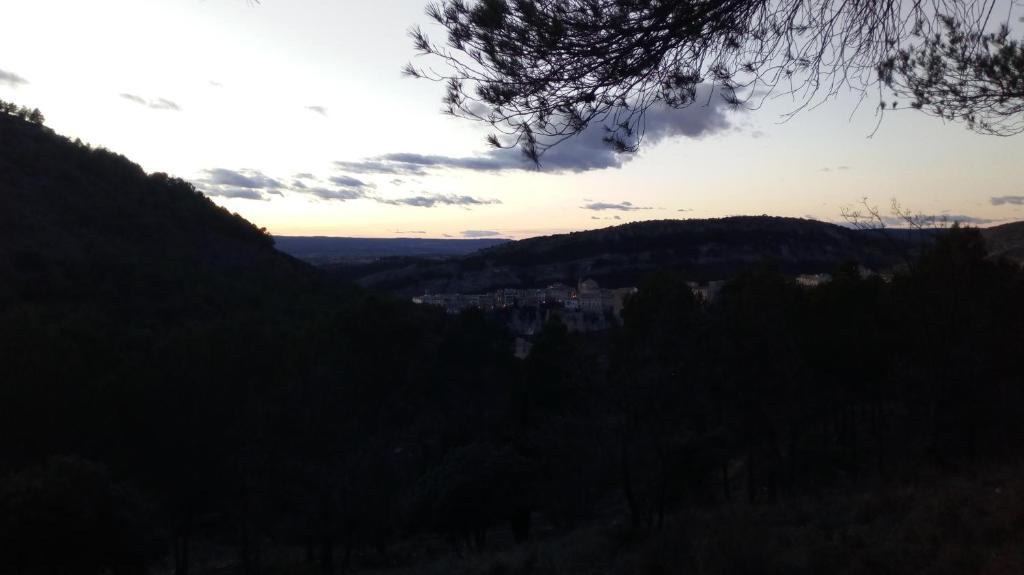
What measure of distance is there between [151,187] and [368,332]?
27533mm

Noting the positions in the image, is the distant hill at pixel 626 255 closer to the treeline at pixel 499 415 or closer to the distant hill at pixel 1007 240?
the distant hill at pixel 1007 240

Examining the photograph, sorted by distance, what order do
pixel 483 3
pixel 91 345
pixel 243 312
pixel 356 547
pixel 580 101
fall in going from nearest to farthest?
pixel 483 3, pixel 580 101, pixel 91 345, pixel 356 547, pixel 243 312

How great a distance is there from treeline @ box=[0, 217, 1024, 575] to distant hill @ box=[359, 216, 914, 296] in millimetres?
32181

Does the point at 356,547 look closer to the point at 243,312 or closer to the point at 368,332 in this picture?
the point at 368,332

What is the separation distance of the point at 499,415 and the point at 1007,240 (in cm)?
1400

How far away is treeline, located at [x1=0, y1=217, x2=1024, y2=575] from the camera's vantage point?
13344 millimetres

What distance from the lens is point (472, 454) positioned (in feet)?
53.3

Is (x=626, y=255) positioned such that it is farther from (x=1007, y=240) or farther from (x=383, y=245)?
(x=383, y=245)

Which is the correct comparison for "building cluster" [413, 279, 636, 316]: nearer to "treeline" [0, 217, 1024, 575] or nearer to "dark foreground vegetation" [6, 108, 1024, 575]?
"dark foreground vegetation" [6, 108, 1024, 575]

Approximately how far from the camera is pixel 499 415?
21.8 m

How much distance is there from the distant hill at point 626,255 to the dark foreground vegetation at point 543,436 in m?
31.9

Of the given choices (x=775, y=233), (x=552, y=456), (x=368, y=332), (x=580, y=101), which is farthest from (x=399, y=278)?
(x=580, y=101)

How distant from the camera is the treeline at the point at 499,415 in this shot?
1334 centimetres

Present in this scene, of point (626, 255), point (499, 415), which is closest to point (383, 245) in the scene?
point (626, 255)
